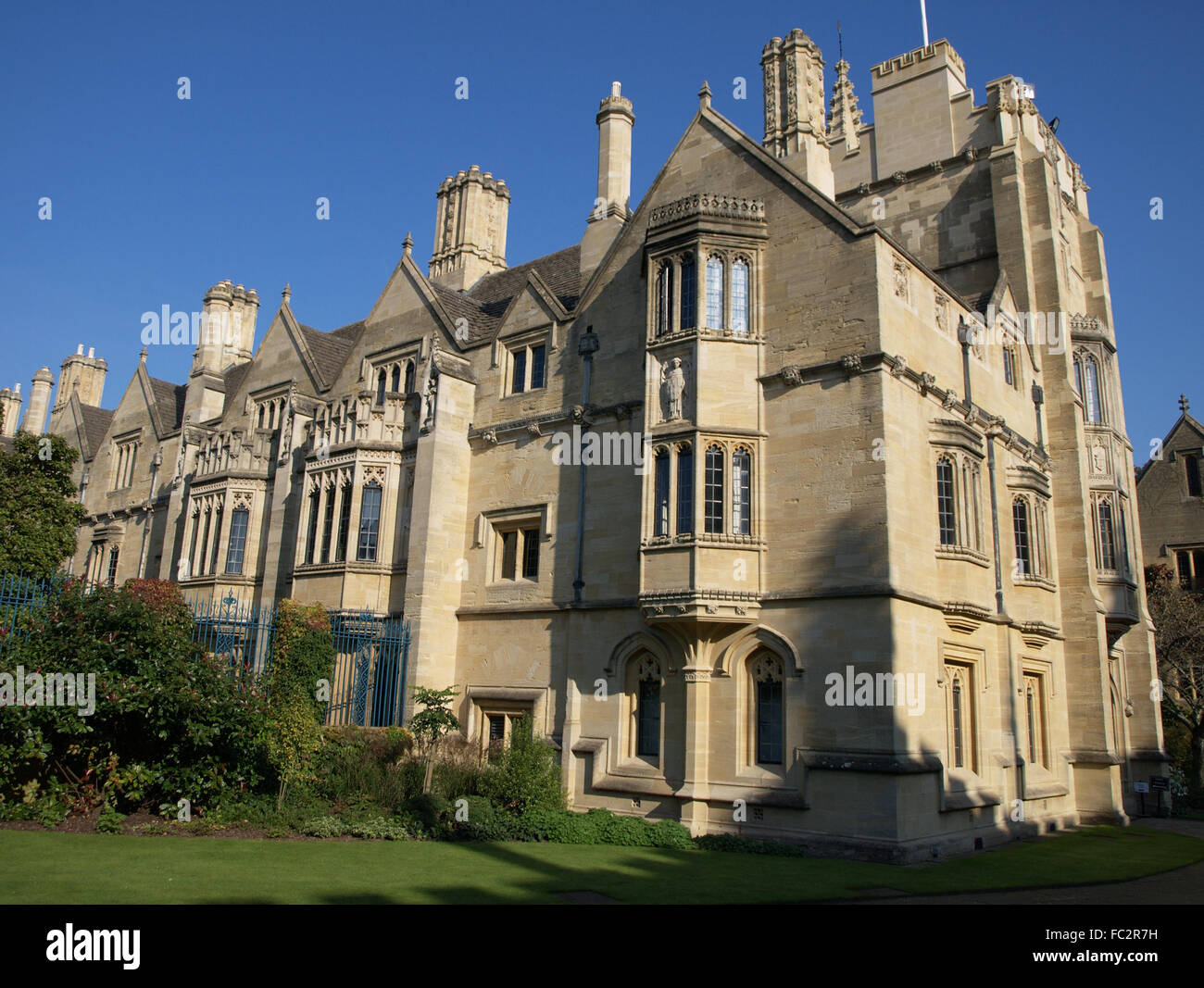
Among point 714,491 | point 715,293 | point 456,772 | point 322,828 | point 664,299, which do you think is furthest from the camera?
point 664,299

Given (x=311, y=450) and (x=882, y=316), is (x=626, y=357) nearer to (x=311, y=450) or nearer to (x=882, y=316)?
(x=882, y=316)

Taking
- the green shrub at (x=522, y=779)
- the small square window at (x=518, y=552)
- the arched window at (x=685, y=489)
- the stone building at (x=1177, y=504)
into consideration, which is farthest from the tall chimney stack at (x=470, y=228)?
the stone building at (x=1177, y=504)

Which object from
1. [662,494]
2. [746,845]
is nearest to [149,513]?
[662,494]

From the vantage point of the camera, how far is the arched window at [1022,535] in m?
23.8

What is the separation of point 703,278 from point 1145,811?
70.2 ft

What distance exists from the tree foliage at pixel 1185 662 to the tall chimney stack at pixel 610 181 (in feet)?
82.1

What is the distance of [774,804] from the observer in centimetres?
1812

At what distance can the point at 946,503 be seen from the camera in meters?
20.8

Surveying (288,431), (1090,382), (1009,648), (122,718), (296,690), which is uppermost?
(1090,382)

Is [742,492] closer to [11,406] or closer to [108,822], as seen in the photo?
[108,822]

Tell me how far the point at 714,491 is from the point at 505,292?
15417mm

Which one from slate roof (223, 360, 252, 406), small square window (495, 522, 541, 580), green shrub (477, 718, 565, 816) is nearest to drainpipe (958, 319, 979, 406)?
small square window (495, 522, 541, 580)

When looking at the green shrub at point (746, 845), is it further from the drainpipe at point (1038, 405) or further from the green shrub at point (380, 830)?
the drainpipe at point (1038, 405)
